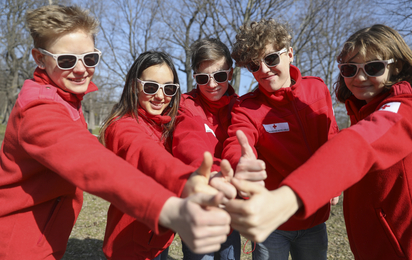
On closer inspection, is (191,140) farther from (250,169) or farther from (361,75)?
(361,75)

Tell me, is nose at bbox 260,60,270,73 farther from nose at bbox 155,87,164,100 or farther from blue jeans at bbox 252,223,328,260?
blue jeans at bbox 252,223,328,260

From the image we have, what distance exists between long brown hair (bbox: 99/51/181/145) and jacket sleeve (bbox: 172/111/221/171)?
9 cm

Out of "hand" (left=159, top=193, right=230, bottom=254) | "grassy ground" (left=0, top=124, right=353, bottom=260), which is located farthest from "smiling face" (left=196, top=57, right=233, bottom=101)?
"grassy ground" (left=0, top=124, right=353, bottom=260)

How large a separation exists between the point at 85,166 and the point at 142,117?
1027 millimetres

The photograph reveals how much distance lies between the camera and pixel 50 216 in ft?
6.47

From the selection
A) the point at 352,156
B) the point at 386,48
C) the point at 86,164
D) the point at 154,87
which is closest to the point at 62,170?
the point at 86,164

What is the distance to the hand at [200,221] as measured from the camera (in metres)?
1.27

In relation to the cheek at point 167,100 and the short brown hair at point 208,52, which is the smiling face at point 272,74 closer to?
the short brown hair at point 208,52

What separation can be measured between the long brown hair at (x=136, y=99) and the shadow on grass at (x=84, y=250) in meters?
2.89

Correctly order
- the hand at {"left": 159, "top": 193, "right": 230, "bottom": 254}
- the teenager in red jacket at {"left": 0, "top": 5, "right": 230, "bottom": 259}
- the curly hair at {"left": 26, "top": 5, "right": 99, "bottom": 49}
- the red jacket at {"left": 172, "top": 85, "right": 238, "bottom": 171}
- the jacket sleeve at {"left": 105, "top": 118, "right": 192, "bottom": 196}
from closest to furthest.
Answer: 1. the hand at {"left": 159, "top": 193, "right": 230, "bottom": 254}
2. the teenager in red jacket at {"left": 0, "top": 5, "right": 230, "bottom": 259}
3. the jacket sleeve at {"left": 105, "top": 118, "right": 192, "bottom": 196}
4. the curly hair at {"left": 26, "top": 5, "right": 99, "bottom": 49}
5. the red jacket at {"left": 172, "top": 85, "right": 238, "bottom": 171}

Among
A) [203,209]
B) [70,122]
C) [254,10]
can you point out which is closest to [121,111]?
[70,122]

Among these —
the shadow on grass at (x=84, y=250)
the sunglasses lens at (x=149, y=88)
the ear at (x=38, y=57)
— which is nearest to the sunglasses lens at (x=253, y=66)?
the sunglasses lens at (x=149, y=88)

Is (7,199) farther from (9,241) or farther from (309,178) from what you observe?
(309,178)

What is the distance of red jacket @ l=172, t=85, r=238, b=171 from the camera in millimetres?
2207
